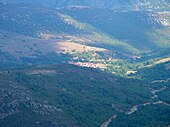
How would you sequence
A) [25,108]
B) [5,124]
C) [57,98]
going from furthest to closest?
[57,98] < [25,108] < [5,124]

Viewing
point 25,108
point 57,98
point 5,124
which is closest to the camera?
point 5,124

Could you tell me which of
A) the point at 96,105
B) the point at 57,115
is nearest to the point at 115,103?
the point at 96,105

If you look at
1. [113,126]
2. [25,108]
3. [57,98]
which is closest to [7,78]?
[57,98]

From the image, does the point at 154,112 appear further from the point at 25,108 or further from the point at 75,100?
the point at 25,108

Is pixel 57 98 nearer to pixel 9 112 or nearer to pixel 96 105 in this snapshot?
pixel 96 105

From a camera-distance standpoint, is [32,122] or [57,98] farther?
[57,98]

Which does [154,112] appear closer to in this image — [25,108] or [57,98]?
[57,98]

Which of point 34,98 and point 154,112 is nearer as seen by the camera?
point 34,98
